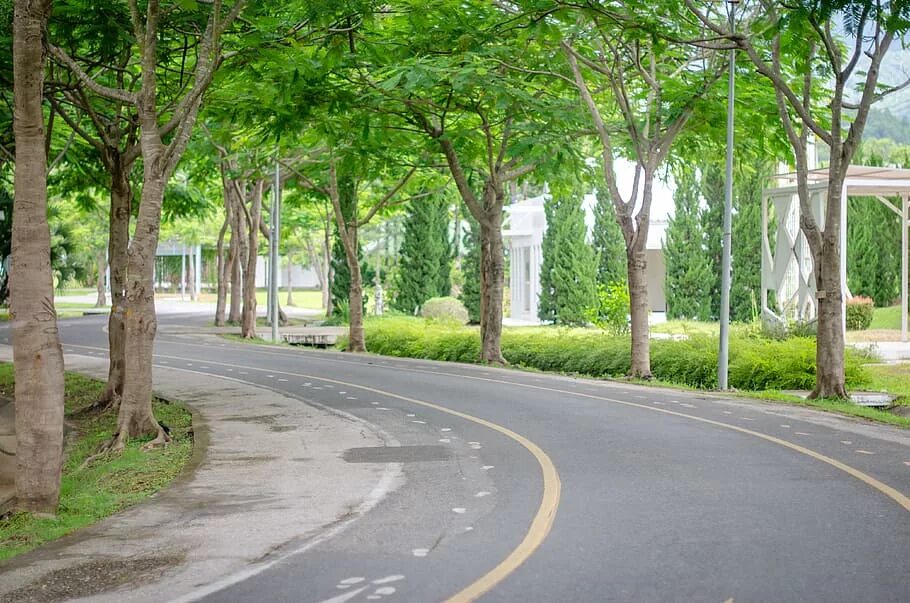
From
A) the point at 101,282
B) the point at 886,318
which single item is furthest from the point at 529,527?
the point at 101,282

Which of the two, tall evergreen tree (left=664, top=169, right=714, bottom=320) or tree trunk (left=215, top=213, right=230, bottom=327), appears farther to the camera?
tree trunk (left=215, top=213, right=230, bottom=327)

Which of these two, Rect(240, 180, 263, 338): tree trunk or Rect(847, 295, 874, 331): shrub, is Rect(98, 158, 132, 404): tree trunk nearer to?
Rect(240, 180, 263, 338): tree trunk

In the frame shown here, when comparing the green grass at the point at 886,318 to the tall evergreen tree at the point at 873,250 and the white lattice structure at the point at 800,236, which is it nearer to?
the tall evergreen tree at the point at 873,250

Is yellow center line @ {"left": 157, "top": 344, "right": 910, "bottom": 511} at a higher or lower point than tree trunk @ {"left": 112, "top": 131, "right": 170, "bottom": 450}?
lower

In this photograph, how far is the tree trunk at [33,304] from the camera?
9852 millimetres

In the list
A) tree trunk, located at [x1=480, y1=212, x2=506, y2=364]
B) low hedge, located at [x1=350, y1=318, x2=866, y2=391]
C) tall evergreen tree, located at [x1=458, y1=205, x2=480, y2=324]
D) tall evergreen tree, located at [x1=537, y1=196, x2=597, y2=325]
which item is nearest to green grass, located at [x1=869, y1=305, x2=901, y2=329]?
tall evergreen tree, located at [x1=537, y1=196, x2=597, y2=325]

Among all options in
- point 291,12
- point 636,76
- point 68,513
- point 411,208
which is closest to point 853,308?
point 636,76

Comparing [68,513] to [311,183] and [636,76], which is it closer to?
[636,76]

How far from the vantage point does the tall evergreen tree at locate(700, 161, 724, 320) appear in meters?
43.2

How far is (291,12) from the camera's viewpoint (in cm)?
1614

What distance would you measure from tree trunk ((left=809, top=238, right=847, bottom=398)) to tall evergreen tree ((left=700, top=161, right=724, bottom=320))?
24.5m

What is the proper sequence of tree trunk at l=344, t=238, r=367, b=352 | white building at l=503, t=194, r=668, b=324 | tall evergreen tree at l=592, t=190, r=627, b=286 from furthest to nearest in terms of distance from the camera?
white building at l=503, t=194, r=668, b=324 < tall evergreen tree at l=592, t=190, r=627, b=286 < tree trunk at l=344, t=238, r=367, b=352

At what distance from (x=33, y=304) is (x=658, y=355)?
1699 centimetres

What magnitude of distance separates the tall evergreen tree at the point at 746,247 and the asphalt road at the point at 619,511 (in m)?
25.2
